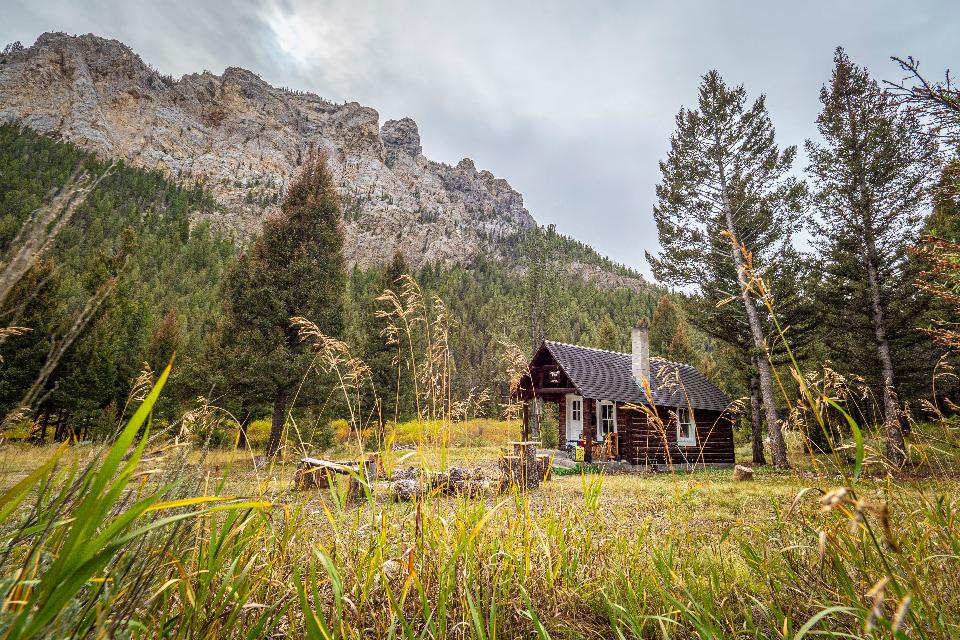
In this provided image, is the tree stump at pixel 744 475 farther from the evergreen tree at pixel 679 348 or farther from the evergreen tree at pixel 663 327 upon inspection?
the evergreen tree at pixel 663 327

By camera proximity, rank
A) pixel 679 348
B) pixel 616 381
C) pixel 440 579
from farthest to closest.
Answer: pixel 679 348 → pixel 616 381 → pixel 440 579

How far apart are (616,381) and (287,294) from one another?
45.2ft

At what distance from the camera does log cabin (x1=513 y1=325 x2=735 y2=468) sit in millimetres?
16125

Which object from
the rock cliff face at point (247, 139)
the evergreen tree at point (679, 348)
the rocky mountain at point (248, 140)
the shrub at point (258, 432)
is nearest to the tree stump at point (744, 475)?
the evergreen tree at point (679, 348)

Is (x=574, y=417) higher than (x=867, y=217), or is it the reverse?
(x=867, y=217)

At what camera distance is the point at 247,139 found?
12888 cm

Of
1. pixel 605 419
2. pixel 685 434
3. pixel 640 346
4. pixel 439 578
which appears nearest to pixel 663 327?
pixel 685 434

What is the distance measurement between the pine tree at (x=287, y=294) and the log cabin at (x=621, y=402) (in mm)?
8644

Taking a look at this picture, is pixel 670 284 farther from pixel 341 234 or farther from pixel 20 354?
pixel 20 354

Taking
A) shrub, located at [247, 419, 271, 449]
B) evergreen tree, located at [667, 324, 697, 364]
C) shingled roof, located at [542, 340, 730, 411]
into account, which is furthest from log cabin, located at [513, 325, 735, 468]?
shrub, located at [247, 419, 271, 449]

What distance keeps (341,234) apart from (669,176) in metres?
13.5

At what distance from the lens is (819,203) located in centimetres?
1466

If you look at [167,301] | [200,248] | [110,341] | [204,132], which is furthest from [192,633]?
[204,132]

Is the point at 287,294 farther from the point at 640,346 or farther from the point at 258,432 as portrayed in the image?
the point at 640,346
